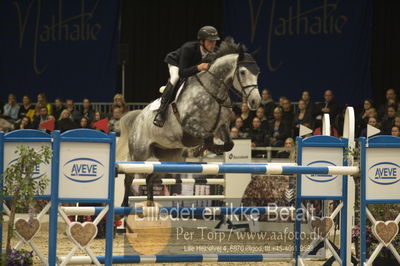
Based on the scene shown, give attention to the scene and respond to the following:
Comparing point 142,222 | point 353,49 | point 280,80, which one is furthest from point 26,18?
point 142,222

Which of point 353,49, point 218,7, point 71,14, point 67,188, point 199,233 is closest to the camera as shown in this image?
point 67,188

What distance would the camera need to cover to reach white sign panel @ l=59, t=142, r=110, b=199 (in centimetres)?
380

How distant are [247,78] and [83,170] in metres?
2.13

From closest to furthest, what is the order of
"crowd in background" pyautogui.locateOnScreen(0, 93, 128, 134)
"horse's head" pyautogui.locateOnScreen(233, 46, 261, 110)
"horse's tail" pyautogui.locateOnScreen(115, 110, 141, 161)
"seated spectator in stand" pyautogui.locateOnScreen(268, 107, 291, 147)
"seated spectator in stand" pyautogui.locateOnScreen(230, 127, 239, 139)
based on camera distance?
"horse's head" pyautogui.locateOnScreen(233, 46, 261, 110), "horse's tail" pyautogui.locateOnScreen(115, 110, 141, 161), "seated spectator in stand" pyautogui.locateOnScreen(230, 127, 239, 139), "seated spectator in stand" pyautogui.locateOnScreen(268, 107, 291, 147), "crowd in background" pyautogui.locateOnScreen(0, 93, 128, 134)

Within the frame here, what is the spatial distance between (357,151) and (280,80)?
757cm

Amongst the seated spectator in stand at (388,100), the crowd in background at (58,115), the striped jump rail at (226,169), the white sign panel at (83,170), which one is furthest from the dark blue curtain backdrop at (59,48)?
the white sign panel at (83,170)

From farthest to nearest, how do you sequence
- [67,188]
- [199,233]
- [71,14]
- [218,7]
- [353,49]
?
[71,14]
[218,7]
[353,49]
[199,233]
[67,188]

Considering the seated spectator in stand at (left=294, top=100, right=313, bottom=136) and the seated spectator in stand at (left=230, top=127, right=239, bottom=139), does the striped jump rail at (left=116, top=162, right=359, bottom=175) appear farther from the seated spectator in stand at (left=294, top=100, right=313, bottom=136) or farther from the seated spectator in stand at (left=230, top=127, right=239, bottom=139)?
the seated spectator in stand at (left=294, top=100, right=313, bottom=136)

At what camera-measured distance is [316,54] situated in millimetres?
11578

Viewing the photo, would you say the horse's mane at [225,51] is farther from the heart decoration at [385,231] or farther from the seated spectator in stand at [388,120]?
the seated spectator in stand at [388,120]

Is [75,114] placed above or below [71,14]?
below

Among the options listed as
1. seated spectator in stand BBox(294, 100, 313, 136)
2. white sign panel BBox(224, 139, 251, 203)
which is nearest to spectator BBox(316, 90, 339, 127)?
seated spectator in stand BBox(294, 100, 313, 136)

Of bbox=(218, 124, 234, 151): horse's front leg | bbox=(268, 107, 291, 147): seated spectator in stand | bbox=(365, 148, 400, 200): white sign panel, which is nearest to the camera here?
bbox=(365, 148, 400, 200): white sign panel

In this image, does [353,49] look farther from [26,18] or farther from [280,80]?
[26,18]
